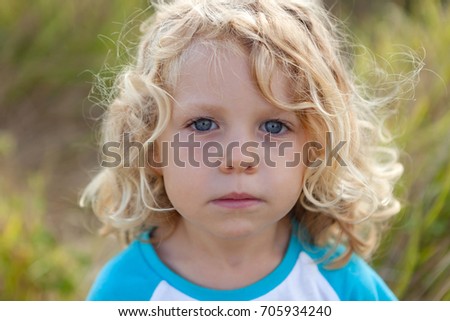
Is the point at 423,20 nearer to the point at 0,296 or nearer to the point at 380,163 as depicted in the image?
the point at 380,163

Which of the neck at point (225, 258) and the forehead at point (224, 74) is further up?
the forehead at point (224, 74)

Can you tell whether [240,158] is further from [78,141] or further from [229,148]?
[78,141]

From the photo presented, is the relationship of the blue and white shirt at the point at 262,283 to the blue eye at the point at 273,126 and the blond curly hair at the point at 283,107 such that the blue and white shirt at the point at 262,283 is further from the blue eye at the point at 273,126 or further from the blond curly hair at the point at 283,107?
the blue eye at the point at 273,126

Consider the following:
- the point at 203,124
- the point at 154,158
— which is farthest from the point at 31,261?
the point at 203,124

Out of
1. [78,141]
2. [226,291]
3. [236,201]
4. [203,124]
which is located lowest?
[226,291]

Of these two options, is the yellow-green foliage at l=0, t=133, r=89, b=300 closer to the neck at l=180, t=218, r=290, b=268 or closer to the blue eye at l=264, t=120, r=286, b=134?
the neck at l=180, t=218, r=290, b=268

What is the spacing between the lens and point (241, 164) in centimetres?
185

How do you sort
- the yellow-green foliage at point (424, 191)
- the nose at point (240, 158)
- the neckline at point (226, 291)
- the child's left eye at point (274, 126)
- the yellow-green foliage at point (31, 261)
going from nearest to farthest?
the nose at point (240, 158) → the child's left eye at point (274, 126) → the neckline at point (226, 291) → the yellow-green foliage at point (424, 191) → the yellow-green foliage at point (31, 261)

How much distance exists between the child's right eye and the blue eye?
0.46ft

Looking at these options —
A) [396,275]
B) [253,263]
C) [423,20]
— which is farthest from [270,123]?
[423,20]

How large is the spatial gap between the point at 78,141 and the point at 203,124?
2748 mm

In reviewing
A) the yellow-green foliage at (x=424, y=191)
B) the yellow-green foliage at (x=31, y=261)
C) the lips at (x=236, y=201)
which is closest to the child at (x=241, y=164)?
the lips at (x=236, y=201)

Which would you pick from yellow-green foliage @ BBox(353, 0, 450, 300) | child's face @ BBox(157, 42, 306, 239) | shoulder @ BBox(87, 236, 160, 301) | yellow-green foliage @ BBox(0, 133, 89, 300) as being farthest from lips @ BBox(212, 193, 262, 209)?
yellow-green foliage @ BBox(0, 133, 89, 300)

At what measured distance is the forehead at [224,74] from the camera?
1.88m
